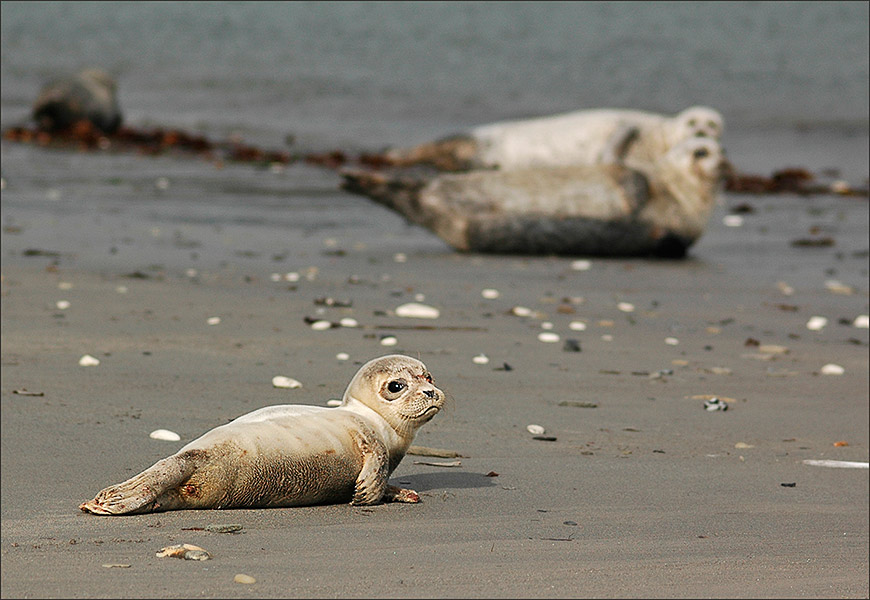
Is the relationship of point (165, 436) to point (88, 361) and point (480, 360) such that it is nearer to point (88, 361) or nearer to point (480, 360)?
point (88, 361)

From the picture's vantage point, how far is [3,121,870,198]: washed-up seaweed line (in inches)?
587

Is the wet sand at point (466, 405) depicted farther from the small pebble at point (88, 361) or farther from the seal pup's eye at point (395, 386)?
the seal pup's eye at point (395, 386)

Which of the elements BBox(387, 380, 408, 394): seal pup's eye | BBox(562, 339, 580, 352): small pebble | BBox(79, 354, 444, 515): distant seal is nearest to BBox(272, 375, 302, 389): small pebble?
BBox(79, 354, 444, 515): distant seal

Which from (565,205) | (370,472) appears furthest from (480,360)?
(565,205)

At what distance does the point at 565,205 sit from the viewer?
32.9ft

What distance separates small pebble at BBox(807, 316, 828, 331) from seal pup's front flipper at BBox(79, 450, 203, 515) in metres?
4.55

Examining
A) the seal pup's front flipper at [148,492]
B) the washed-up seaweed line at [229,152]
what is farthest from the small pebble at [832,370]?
the washed-up seaweed line at [229,152]

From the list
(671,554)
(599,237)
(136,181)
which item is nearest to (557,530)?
(671,554)

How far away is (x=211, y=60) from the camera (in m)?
31.8

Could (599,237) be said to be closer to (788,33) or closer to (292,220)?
(292,220)

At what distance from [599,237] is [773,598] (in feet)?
24.3

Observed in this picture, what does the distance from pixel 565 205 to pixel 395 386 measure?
6.61 m

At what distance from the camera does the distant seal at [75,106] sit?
18.7m

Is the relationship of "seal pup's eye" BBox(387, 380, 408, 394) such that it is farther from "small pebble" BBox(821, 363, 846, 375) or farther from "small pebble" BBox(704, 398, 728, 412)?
"small pebble" BBox(821, 363, 846, 375)
